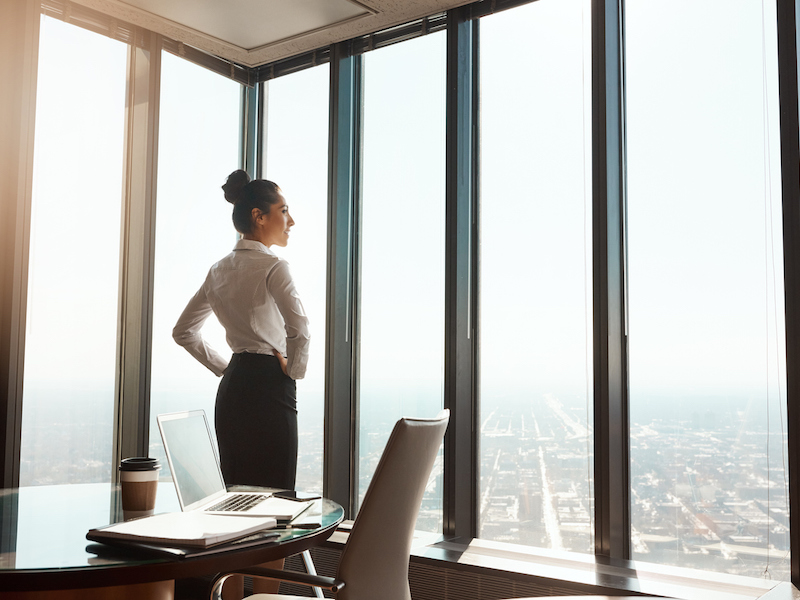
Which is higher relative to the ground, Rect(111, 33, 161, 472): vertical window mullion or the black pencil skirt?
Rect(111, 33, 161, 472): vertical window mullion

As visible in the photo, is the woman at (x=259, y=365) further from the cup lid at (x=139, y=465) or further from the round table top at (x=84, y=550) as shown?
the cup lid at (x=139, y=465)

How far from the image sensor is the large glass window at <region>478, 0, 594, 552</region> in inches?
112

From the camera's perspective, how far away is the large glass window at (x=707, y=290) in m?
2.46

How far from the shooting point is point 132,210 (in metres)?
3.39

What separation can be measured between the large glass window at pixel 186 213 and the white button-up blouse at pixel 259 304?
3.18 ft

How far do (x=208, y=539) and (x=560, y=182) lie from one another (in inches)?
84.5

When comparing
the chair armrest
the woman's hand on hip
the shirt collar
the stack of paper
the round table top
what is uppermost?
the shirt collar

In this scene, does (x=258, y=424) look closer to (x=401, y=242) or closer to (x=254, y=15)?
(x=401, y=242)

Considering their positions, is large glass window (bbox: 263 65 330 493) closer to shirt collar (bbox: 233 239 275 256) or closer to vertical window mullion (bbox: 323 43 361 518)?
vertical window mullion (bbox: 323 43 361 518)

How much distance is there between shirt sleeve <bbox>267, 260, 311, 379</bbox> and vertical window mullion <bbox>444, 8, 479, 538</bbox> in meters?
0.81

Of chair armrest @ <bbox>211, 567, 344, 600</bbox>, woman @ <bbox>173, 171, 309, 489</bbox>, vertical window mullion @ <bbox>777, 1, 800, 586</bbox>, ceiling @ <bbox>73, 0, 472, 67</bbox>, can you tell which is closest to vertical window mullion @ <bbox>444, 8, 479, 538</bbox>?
ceiling @ <bbox>73, 0, 472, 67</bbox>

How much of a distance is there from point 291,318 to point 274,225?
0.43 meters

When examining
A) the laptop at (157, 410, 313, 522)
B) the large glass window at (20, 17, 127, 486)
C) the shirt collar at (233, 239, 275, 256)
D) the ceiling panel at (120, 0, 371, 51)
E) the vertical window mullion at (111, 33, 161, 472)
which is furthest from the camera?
the vertical window mullion at (111, 33, 161, 472)

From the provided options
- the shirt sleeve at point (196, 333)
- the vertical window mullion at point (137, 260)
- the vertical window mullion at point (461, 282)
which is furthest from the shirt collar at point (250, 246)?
the vertical window mullion at point (137, 260)
